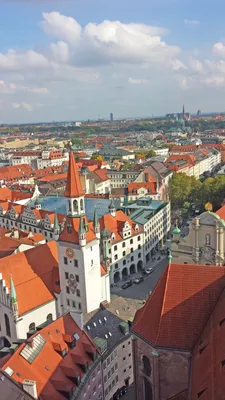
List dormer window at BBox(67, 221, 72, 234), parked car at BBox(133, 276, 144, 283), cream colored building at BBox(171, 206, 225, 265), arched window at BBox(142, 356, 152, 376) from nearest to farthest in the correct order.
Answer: arched window at BBox(142, 356, 152, 376) < dormer window at BBox(67, 221, 72, 234) < cream colored building at BBox(171, 206, 225, 265) < parked car at BBox(133, 276, 144, 283)

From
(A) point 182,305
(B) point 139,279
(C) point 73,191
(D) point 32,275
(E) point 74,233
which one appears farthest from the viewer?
(B) point 139,279

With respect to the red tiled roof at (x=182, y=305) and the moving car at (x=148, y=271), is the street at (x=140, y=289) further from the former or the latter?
the red tiled roof at (x=182, y=305)

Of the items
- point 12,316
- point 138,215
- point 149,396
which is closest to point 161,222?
point 138,215

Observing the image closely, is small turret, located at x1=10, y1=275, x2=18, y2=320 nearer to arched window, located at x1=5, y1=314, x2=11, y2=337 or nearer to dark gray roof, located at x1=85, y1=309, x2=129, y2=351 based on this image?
arched window, located at x1=5, y1=314, x2=11, y2=337

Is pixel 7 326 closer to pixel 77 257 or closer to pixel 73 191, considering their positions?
pixel 77 257

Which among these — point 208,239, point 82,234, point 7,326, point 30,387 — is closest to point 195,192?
point 208,239

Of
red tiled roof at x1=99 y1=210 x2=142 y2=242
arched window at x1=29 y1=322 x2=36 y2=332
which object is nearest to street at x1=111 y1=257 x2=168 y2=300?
red tiled roof at x1=99 y1=210 x2=142 y2=242
